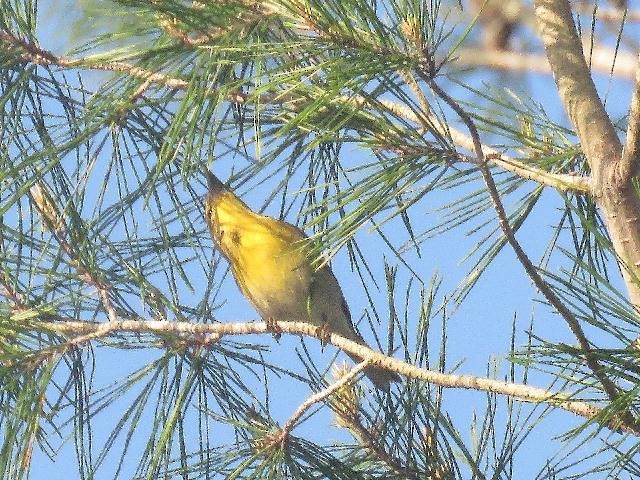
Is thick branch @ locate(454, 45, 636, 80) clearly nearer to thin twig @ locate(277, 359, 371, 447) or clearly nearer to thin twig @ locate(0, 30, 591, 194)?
thin twig @ locate(0, 30, 591, 194)

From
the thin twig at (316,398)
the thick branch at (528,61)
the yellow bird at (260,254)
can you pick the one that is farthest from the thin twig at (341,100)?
the yellow bird at (260,254)

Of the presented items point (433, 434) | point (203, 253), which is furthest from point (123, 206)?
point (433, 434)

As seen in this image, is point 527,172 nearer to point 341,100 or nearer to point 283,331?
point 341,100

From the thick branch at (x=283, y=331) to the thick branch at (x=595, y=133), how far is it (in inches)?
8.9

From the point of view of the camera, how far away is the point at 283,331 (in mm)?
1832

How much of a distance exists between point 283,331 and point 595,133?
0.64 metres

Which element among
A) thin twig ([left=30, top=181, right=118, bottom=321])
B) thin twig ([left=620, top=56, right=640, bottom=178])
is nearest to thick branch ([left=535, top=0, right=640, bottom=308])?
thin twig ([left=620, top=56, right=640, bottom=178])

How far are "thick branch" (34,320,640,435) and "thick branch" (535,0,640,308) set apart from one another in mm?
226

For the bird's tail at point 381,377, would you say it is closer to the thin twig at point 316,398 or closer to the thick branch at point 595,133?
the thin twig at point 316,398

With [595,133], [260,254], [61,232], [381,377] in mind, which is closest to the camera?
[595,133]

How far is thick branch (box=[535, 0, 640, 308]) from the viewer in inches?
57.5

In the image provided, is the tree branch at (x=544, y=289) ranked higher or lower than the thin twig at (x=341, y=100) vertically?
lower

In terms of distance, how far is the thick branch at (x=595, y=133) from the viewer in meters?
1.46

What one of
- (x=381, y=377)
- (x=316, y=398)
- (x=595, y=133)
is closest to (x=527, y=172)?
(x=595, y=133)
